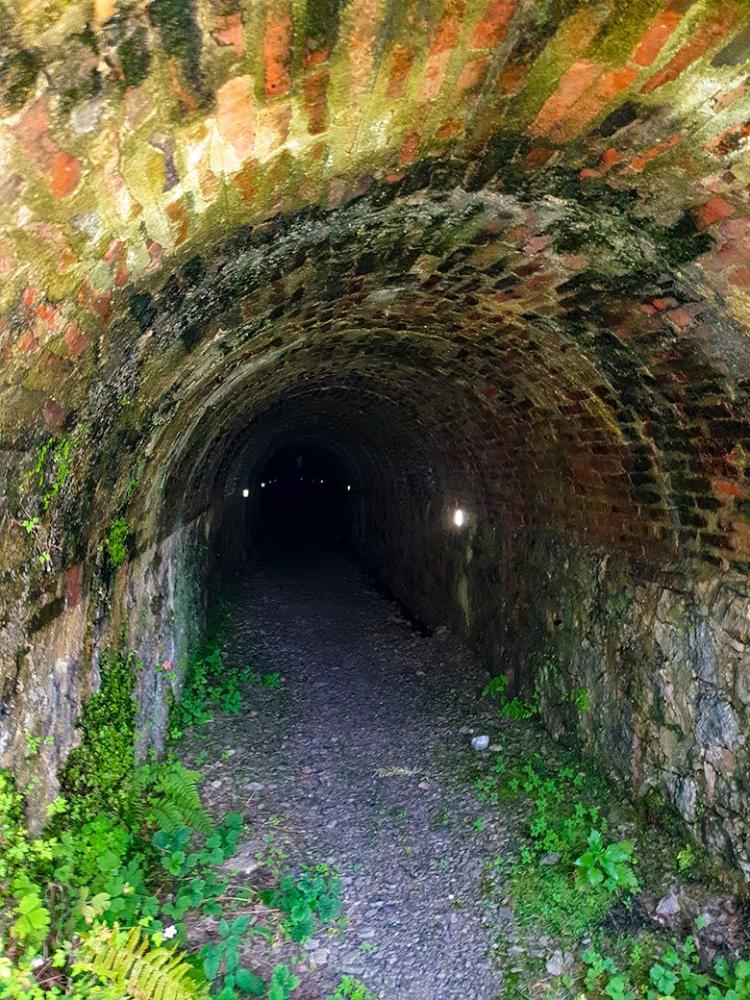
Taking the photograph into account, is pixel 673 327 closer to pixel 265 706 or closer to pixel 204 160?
pixel 204 160

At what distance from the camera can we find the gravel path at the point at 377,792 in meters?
4.12

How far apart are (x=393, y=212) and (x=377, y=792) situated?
4734 millimetres

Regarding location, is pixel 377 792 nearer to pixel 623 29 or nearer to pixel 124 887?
pixel 124 887

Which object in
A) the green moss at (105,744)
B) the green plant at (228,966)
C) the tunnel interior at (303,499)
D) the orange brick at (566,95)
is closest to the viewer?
the orange brick at (566,95)

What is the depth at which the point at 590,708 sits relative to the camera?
6.11 meters

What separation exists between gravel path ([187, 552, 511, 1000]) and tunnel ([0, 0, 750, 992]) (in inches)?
37.0

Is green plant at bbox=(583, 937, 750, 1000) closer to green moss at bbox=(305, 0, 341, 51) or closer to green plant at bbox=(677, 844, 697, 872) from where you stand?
green plant at bbox=(677, 844, 697, 872)

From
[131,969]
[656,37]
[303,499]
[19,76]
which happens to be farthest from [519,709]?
[303,499]

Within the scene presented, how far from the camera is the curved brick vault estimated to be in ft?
6.23

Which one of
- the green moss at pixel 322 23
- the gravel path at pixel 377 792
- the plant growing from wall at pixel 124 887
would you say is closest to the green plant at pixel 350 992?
the gravel path at pixel 377 792

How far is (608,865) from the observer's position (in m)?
4.73

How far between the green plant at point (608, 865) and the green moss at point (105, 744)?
3285 mm

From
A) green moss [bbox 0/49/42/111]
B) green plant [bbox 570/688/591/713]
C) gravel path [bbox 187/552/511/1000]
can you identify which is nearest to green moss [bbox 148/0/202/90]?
green moss [bbox 0/49/42/111]

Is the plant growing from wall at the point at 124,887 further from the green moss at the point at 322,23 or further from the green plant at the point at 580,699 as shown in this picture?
the green moss at the point at 322,23
